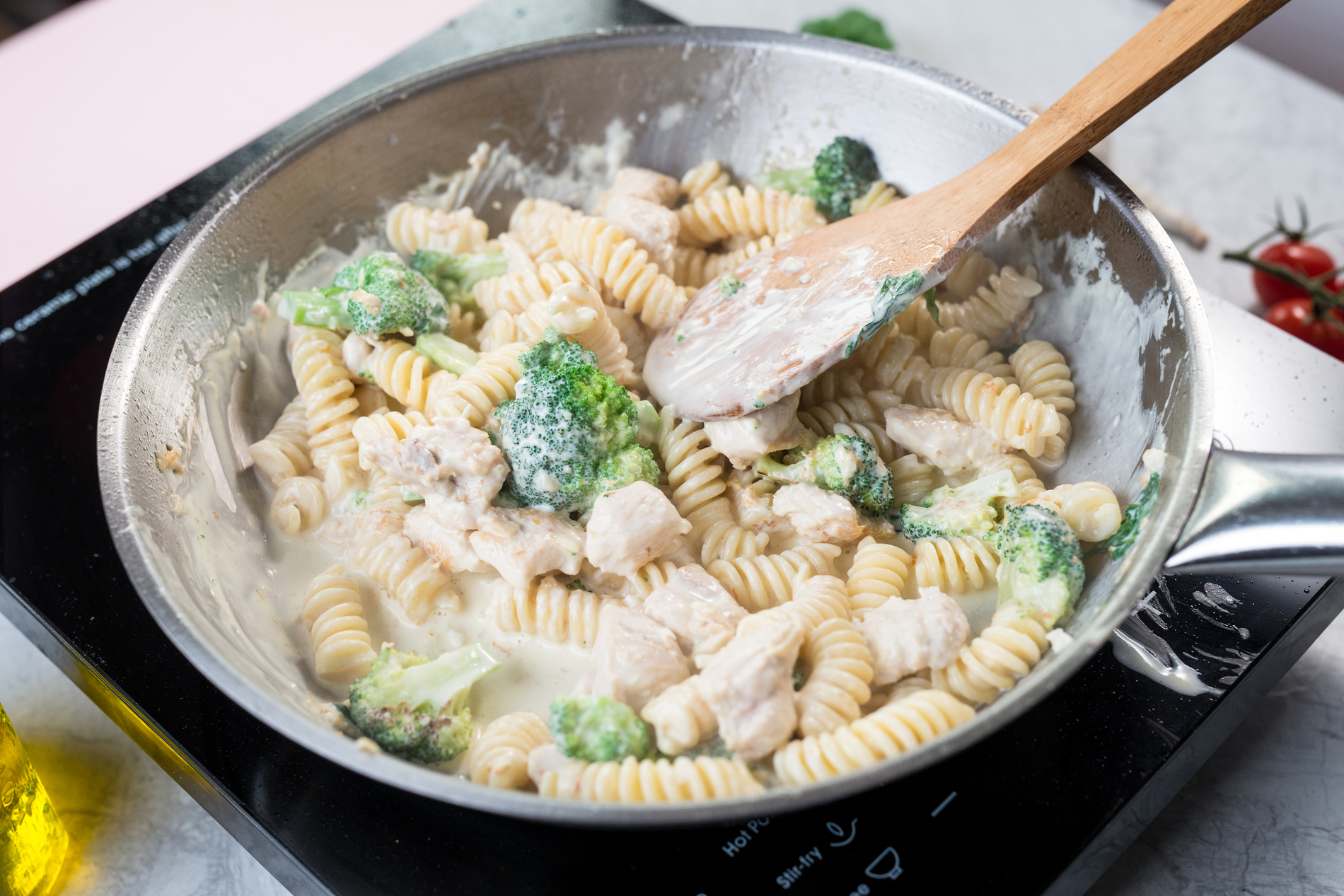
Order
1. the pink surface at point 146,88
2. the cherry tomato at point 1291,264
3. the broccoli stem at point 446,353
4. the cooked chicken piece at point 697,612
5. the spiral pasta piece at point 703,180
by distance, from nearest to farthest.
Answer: the cooked chicken piece at point 697,612
the broccoli stem at point 446,353
the spiral pasta piece at point 703,180
the cherry tomato at point 1291,264
the pink surface at point 146,88

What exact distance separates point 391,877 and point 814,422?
1.33m

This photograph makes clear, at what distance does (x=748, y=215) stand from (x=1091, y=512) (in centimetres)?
121

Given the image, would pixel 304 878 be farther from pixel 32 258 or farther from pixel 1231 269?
pixel 1231 269

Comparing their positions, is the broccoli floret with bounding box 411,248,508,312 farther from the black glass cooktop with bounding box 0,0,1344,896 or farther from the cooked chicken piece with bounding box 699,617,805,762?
the cooked chicken piece with bounding box 699,617,805,762

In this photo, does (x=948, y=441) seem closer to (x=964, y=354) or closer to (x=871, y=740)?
(x=964, y=354)

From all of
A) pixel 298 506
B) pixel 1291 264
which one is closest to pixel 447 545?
pixel 298 506

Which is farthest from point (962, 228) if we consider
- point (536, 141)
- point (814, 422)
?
point (536, 141)

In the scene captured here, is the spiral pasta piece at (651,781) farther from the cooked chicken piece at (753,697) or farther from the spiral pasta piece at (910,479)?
the spiral pasta piece at (910,479)

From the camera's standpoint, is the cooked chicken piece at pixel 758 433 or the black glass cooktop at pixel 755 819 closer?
the black glass cooktop at pixel 755 819

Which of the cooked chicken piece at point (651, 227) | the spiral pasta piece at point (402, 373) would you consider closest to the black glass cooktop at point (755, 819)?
the spiral pasta piece at point (402, 373)

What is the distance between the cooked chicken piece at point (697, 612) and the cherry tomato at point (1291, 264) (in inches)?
91.6

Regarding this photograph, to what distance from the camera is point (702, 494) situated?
2.39 meters

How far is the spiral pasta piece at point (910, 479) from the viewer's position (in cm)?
247

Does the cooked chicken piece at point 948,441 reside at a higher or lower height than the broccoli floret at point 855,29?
lower
